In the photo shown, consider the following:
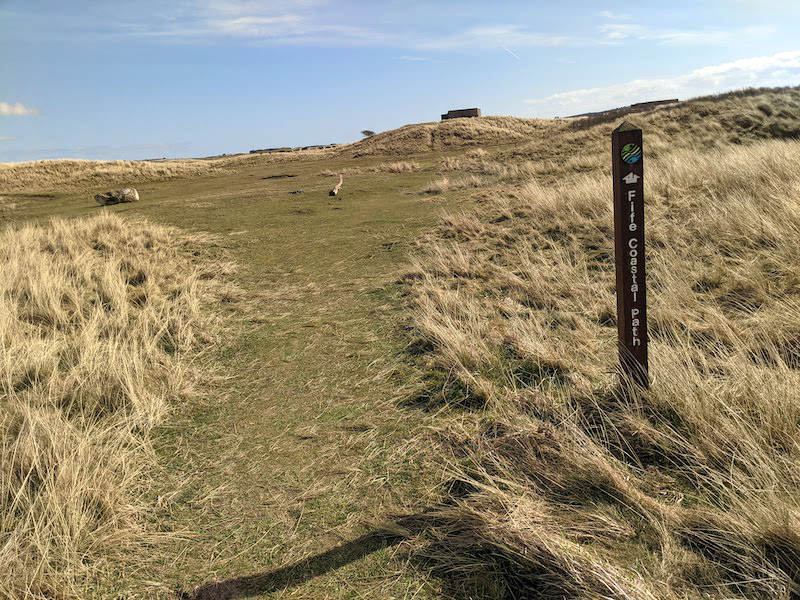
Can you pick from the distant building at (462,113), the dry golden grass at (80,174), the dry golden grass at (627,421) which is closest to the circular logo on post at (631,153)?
the dry golden grass at (627,421)

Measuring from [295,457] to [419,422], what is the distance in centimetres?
88

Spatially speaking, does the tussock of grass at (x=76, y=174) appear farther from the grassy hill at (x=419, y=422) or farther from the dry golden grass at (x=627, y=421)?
the dry golden grass at (x=627, y=421)

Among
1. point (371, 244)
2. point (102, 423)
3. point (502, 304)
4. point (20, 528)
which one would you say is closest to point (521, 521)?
point (20, 528)

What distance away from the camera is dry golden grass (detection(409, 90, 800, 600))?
214 centimetres

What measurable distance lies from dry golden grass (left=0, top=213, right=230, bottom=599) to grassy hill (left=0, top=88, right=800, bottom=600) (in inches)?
0.9

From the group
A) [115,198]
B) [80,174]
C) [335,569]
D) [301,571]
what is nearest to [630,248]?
[335,569]

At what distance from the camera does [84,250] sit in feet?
30.7

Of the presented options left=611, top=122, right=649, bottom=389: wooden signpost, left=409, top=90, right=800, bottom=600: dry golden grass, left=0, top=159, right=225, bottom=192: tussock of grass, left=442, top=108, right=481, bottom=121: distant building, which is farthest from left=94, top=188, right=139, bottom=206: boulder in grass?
left=442, top=108, right=481, bottom=121: distant building

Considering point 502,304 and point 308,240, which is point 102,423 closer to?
point 502,304

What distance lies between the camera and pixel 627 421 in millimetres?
3139

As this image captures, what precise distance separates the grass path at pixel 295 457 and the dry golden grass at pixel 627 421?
0.37 meters

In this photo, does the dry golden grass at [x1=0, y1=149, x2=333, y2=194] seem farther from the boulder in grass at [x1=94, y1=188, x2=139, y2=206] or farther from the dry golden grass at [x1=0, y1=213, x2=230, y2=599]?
the dry golden grass at [x1=0, y1=213, x2=230, y2=599]

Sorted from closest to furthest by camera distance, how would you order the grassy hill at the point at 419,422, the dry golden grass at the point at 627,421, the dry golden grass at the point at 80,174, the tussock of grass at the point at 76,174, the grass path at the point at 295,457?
the dry golden grass at the point at 627,421 < the grassy hill at the point at 419,422 < the grass path at the point at 295,457 < the dry golden grass at the point at 80,174 < the tussock of grass at the point at 76,174

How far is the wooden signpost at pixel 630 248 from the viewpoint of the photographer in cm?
302
